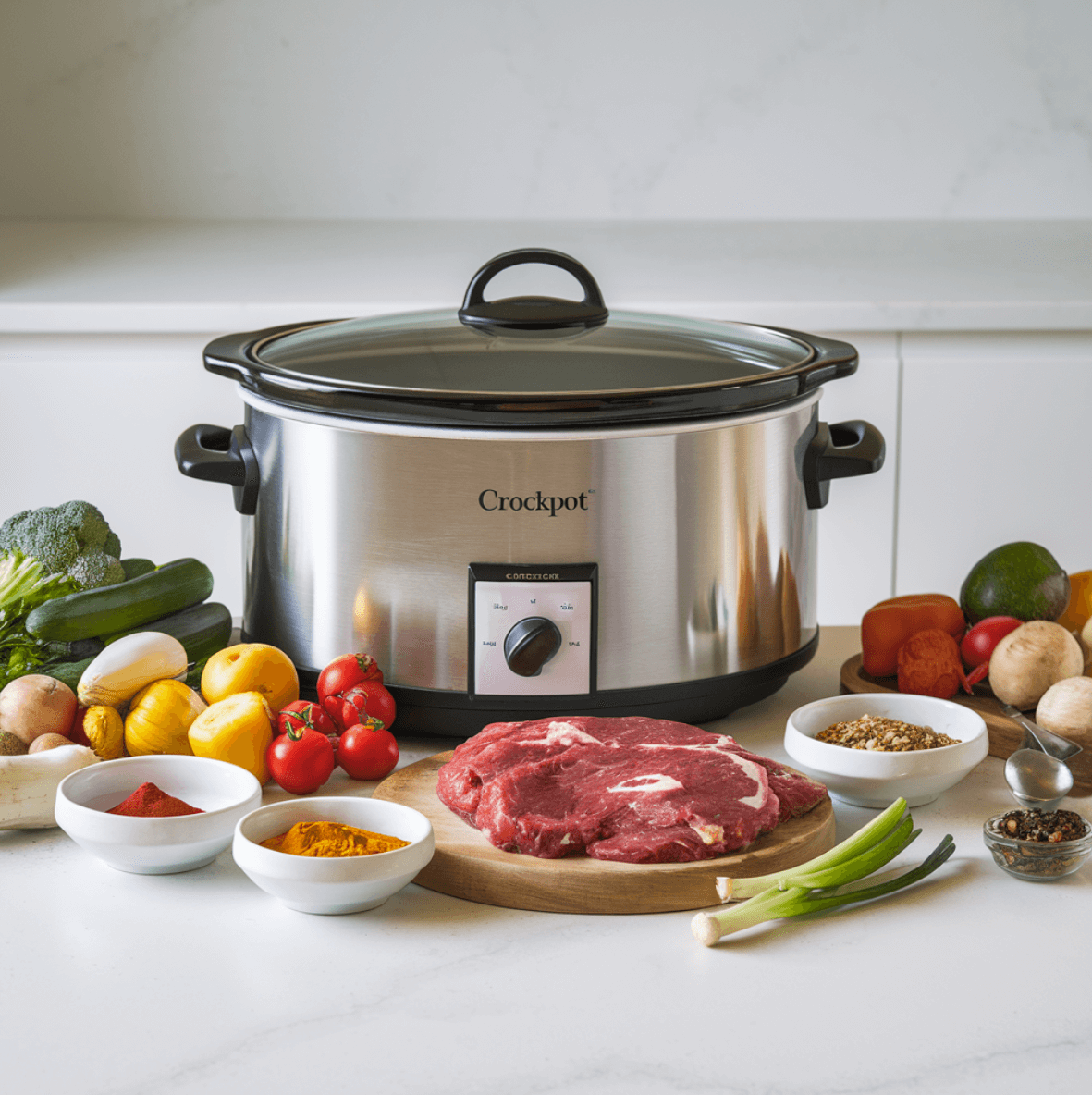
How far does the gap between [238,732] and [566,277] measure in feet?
5.93

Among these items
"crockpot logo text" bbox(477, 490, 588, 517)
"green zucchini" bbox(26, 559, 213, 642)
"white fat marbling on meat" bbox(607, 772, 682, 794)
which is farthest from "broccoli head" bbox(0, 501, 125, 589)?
"white fat marbling on meat" bbox(607, 772, 682, 794)

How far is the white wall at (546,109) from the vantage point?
3.05m

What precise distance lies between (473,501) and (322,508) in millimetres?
143

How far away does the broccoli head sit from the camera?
1242 mm

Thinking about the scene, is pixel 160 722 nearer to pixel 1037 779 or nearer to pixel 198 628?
pixel 198 628

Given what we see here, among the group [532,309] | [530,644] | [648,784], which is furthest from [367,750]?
[532,309]

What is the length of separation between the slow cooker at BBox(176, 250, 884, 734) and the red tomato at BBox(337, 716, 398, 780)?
6cm

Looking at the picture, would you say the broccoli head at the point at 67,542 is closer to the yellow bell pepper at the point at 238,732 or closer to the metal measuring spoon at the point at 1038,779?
the yellow bell pepper at the point at 238,732

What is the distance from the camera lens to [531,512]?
3.65 feet

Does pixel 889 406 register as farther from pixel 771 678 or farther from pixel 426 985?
pixel 426 985

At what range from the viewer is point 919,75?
3086 mm

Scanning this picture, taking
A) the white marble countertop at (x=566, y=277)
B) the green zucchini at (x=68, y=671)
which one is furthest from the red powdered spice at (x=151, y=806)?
the white marble countertop at (x=566, y=277)

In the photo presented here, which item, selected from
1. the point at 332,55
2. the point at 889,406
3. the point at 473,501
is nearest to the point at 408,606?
the point at 473,501

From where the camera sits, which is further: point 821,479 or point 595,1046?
point 821,479
